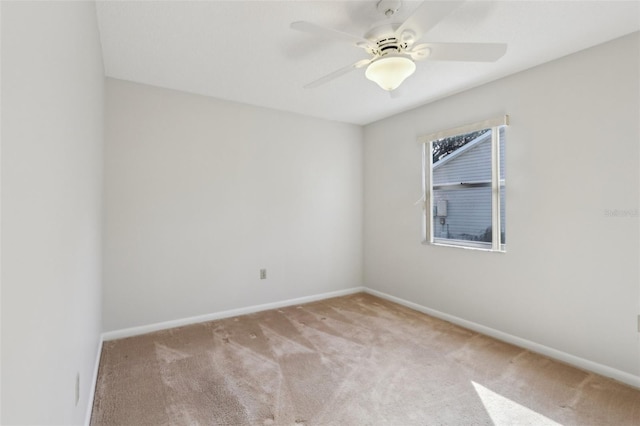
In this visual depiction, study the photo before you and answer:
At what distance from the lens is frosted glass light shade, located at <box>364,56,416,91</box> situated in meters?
1.91

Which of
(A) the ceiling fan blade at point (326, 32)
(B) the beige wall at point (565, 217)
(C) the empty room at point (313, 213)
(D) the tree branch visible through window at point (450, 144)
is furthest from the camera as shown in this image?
(D) the tree branch visible through window at point (450, 144)

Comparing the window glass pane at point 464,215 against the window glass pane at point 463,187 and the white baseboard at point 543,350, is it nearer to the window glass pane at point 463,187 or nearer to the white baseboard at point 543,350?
the window glass pane at point 463,187

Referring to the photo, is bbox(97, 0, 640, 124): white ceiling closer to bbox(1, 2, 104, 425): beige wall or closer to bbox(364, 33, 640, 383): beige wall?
bbox(364, 33, 640, 383): beige wall

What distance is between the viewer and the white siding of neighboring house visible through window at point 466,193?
3.11 m

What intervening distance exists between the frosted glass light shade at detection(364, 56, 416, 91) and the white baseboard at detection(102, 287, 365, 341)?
2.82m

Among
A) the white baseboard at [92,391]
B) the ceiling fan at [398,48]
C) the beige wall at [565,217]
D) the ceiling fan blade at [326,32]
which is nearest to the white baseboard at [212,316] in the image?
the white baseboard at [92,391]

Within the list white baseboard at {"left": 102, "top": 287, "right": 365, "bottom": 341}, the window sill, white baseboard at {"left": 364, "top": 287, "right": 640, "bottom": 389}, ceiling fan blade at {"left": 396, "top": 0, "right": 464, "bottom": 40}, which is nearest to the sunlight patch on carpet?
white baseboard at {"left": 364, "top": 287, "right": 640, "bottom": 389}

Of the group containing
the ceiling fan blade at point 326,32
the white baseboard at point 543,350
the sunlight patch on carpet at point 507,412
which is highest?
the ceiling fan blade at point 326,32

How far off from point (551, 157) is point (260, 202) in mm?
2874

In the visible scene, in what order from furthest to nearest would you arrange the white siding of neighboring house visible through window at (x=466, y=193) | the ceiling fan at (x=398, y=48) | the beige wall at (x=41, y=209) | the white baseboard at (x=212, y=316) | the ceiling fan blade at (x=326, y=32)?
the white siding of neighboring house visible through window at (x=466, y=193) → the white baseboard at (x=212, y=316) → the ceiling fan at (x=398, y=48) → the ceiling fan blade at (x=326, y=32) → the beige wall at (x=41, y=209)

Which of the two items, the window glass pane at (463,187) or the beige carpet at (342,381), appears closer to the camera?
the beige carpet at (342,381)

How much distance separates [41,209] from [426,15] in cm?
178

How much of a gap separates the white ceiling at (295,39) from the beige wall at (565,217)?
0.73 ft

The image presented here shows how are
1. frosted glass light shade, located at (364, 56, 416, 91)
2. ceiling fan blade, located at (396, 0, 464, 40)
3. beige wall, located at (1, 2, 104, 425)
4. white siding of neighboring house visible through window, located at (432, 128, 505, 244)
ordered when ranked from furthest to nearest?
1. white siding of neighboring house visible through window, located at (432, 128, 505, 244)
2. frosted glass light shade, located at (364, 56, 416, 91)
3. ceiling fan blade, located at (396, 0, 464, 40)
4. beige wall, located at (1, 2, 104, 425)
